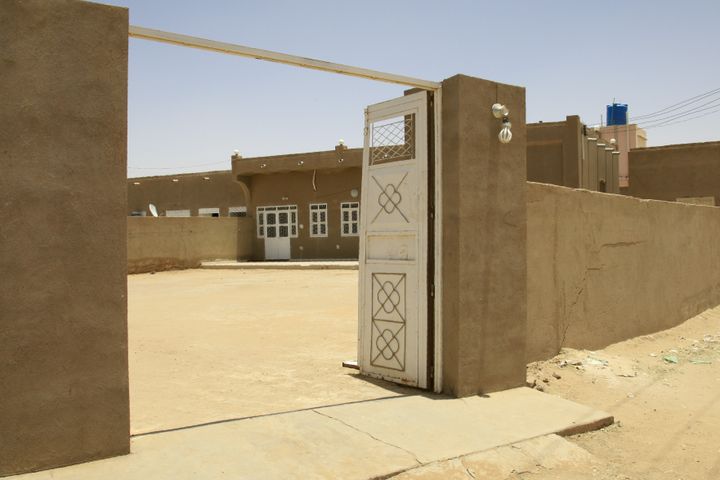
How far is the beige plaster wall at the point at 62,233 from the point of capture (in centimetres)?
340

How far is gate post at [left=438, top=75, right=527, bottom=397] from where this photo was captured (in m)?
5.40

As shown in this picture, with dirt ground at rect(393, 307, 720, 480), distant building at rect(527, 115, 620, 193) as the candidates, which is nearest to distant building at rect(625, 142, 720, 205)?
distant building at rect(527, 115, 620, 193)

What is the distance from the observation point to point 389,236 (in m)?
5.91

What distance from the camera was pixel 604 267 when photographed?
8.12 m

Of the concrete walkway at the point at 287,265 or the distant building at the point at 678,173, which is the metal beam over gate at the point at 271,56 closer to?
the concrete walkway at the point at 287,265

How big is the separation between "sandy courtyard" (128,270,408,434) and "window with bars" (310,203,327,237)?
31.9 feet

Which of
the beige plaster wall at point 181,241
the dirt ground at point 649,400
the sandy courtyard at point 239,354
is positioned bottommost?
the dirt ground at point 649,400

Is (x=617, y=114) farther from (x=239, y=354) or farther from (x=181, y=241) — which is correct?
(x=239, y=354)

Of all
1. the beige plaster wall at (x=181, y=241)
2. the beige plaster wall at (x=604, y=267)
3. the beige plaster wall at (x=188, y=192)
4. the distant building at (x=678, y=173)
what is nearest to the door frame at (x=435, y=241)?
the beige plaster wall at (x=604, y=267)

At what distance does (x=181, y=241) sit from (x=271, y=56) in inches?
707

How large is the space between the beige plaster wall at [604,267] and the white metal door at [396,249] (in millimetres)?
1538

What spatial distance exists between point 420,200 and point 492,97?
1.13 m

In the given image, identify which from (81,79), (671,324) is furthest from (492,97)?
(671,324)

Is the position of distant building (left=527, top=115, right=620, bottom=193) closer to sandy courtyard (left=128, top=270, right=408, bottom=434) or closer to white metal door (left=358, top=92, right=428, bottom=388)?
sandy courtyard (left=128, top=270, right=408, bottom=434)
